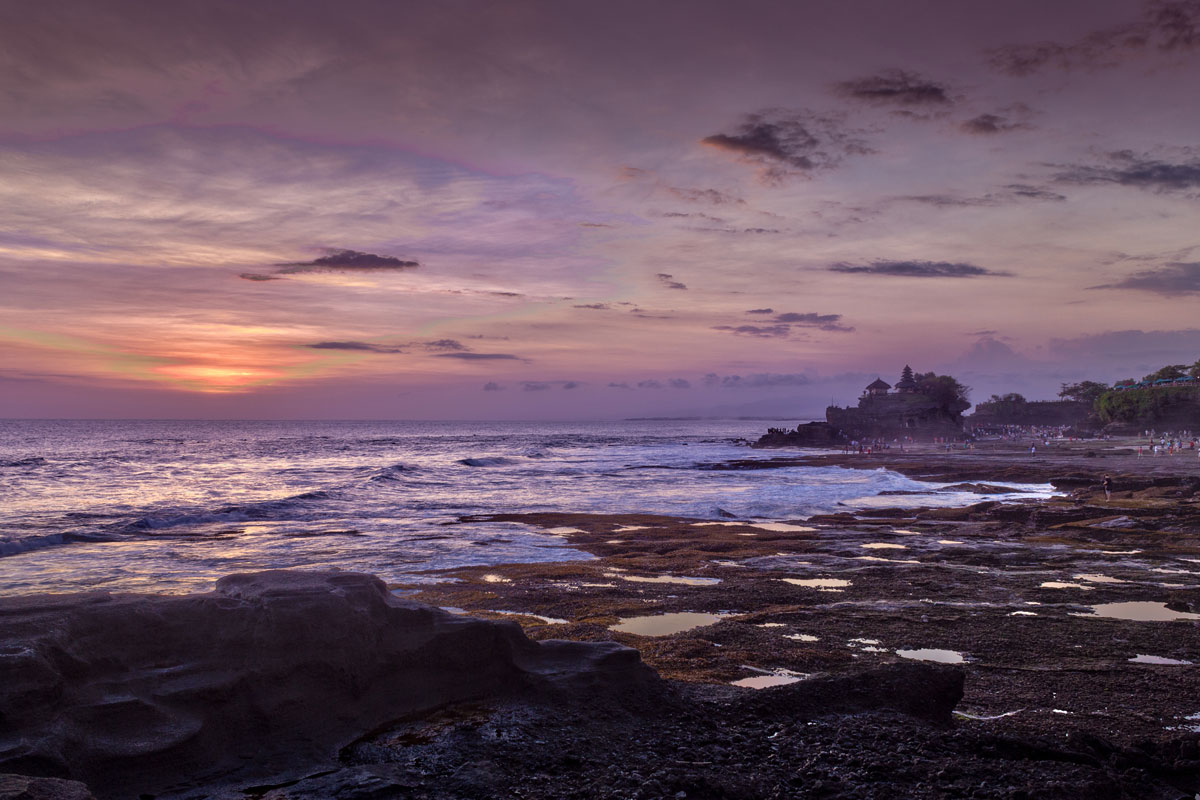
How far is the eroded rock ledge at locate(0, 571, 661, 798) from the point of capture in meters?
5.46

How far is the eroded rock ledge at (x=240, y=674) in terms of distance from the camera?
17.9 ft

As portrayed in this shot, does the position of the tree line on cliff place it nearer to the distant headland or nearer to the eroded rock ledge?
the distant headland

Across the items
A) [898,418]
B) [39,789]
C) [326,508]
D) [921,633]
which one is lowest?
[326,508]

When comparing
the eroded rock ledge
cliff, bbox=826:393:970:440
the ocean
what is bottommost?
the ocean

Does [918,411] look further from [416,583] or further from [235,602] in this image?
[235,602]

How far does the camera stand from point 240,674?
6.34 m

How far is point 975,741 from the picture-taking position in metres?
6.30

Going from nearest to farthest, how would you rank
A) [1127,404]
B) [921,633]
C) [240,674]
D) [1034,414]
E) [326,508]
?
[240,674] → [921,633] → [326,508] → [1127,404] → [1034,414]

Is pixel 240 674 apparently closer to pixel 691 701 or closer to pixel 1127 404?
pixel 691 701

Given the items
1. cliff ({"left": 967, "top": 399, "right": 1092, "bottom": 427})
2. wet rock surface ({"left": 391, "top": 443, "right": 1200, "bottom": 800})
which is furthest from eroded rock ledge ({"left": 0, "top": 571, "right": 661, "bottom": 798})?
cliff ({"left": 967, "top": 399, "right": 1092, "bottom": 427})

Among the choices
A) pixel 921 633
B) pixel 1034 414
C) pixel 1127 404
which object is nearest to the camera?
pixel 921 633

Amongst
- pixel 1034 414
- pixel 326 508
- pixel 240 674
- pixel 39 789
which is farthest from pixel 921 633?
pixel 1034 414

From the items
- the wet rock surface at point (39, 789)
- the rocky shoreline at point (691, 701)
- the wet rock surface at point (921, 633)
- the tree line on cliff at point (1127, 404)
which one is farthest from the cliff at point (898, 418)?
the wet rock surface at point (39, 789)

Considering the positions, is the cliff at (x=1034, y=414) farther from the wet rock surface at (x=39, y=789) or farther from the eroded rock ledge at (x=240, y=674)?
the wet rock surface at (x=39, y=789)
